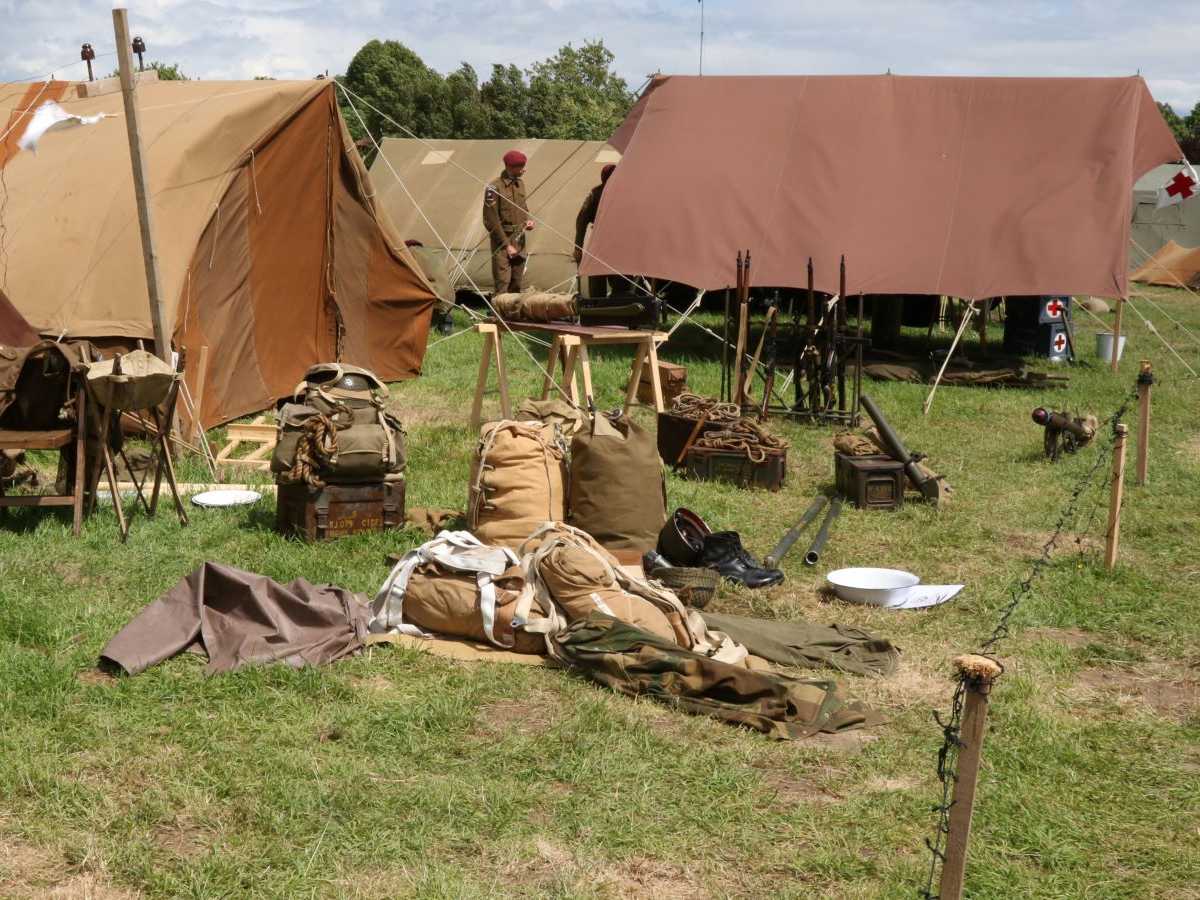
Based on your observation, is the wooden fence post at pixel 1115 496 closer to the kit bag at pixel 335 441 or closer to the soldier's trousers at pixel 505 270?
the kit bag at pixel 335 441

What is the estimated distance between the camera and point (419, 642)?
188 inches

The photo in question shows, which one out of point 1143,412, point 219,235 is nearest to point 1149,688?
A: point 1143,412

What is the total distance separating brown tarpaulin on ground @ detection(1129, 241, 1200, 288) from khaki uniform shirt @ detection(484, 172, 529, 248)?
11.6m

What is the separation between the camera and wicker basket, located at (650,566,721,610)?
534cm

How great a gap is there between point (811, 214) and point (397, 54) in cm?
2938

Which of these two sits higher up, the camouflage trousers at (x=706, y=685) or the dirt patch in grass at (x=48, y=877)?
the camouflage trousers at (x=706, y=685)

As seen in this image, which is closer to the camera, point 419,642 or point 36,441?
point 419,642

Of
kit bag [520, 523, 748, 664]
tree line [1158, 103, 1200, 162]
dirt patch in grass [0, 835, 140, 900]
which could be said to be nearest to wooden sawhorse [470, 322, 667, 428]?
kit bag [520, 523, 748, 664]

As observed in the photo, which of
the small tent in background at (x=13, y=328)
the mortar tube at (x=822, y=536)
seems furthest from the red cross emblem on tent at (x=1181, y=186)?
the small tent in background at (x=13, y=328)

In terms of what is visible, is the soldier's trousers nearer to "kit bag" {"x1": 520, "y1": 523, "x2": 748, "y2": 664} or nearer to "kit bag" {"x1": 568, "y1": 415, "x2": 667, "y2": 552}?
"kit bag" {"x1": 568, "y1": 415, "x2": 667, "y2": 552}

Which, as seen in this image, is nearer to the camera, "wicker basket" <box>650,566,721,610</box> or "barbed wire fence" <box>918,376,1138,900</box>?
"barbed wire fence" <box>918,376,1138,900</box>

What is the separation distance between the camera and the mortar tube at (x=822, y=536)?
6016mm

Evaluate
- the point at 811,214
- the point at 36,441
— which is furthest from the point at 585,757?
the point at 811,214

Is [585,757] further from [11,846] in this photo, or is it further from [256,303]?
[256,303]
